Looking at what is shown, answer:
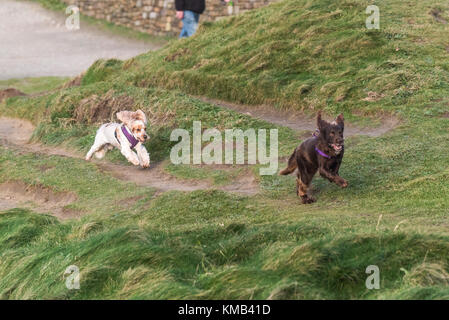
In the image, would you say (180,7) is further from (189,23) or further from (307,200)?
(307,200)

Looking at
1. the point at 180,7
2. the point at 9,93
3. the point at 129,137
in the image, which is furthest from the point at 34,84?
the point at 129,137

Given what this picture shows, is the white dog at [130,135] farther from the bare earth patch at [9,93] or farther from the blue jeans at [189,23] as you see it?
the blue jeans at [189,23]

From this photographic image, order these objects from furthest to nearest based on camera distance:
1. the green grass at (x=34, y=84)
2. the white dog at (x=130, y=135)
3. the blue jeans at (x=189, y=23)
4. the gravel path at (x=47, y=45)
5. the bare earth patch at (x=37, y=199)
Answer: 1. the gravel path at (x=47, y=45)
2. the blue jeans at (x=189, y=23)
3. the green grass at (x=34, y=84)
4. the white dog at (x=130, y=135)
5. the bare earth patch at (x=37, y=199)

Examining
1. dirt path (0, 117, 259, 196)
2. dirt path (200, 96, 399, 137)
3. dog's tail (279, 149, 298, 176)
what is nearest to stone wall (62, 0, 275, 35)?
dirt path (200, 96, 399, 137)

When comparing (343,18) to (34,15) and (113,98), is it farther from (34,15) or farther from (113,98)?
(34,15)

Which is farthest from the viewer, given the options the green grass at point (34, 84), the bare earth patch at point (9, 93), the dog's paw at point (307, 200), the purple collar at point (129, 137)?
the green grass at point (34, 84)

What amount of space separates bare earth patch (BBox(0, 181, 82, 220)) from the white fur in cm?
139

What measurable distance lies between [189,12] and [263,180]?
12.4 meters

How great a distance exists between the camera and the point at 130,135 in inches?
557

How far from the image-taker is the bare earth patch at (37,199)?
12.7 m

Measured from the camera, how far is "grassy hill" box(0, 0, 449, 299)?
7773 mm

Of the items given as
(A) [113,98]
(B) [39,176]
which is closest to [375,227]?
(B) [39,176]

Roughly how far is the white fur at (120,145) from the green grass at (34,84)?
818cm

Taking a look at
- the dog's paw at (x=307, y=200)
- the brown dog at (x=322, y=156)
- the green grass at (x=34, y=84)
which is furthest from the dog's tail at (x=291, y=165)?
the green grass at (x=34, y=84)
